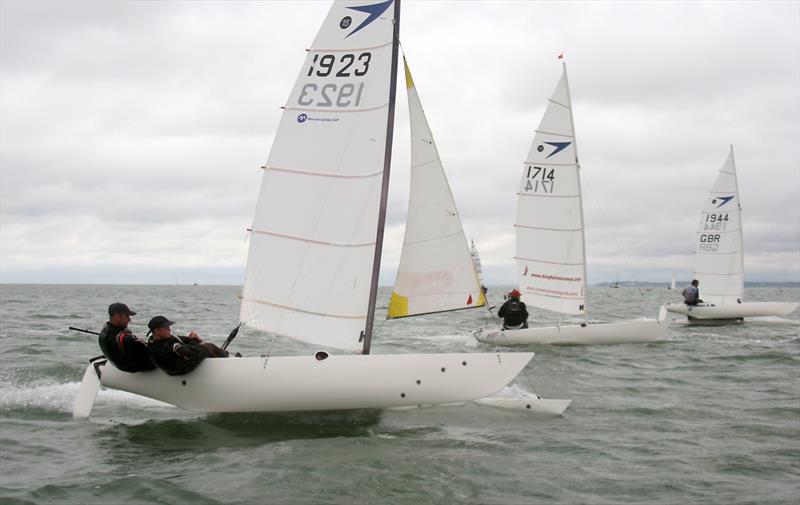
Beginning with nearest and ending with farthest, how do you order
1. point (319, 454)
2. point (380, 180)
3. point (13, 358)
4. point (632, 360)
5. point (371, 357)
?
point (319, 454), point (371, 357), point (380, 180), point (13, 358), point (632, 360)

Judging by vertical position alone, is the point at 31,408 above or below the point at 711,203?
below

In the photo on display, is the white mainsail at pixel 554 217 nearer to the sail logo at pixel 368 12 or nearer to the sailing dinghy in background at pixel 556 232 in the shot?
the sailing dinghy in background at pixel 556 232

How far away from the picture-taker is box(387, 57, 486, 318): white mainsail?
32.8 ft

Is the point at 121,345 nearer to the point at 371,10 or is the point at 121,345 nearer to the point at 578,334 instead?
the point at 371,10

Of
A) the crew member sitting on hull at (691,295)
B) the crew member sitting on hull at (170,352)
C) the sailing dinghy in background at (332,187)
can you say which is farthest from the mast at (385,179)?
the crew member sitting on hull at (691,295)

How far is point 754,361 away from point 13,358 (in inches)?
614

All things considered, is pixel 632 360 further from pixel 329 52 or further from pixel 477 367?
pixel 329 52

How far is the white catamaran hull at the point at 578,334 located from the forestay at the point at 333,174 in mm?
8124

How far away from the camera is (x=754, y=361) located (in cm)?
1457

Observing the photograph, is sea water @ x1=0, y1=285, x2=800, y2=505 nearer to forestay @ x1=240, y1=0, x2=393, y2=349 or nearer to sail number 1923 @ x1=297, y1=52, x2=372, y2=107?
forestay @ x1=240, y1=0, x2=393, y2=349

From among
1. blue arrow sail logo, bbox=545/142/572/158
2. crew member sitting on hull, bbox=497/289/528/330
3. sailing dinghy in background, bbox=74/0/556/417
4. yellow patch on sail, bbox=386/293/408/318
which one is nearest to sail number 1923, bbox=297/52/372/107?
sailing dinghy in background, bbox=74/0/556/417

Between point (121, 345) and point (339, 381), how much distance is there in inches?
109

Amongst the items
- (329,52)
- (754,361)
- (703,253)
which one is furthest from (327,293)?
(703,253)

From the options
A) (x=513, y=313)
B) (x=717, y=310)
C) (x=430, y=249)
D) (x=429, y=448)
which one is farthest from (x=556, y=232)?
(x=429, y=448)
